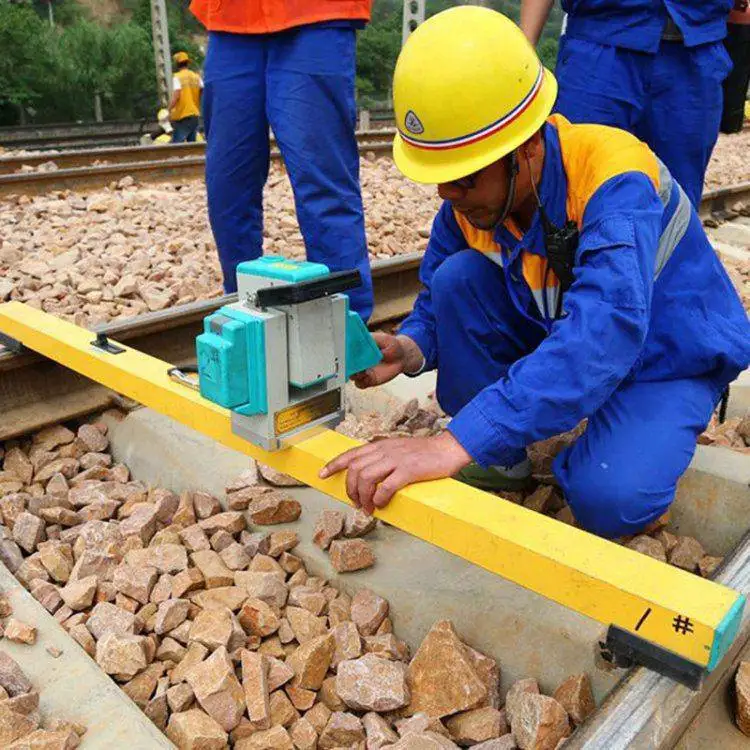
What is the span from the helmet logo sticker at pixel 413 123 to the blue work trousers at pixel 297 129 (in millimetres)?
1254

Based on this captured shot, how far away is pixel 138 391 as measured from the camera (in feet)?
7.93

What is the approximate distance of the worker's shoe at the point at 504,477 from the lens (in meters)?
2.58

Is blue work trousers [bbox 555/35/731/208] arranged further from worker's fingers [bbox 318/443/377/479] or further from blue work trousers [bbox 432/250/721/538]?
worker's fingers [bbox 318/443/377/479]

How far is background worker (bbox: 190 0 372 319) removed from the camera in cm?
317

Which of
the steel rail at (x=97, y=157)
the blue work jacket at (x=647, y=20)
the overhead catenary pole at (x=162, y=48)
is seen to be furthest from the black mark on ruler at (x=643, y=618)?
the overhead catenary pole at (x=162, y=48)

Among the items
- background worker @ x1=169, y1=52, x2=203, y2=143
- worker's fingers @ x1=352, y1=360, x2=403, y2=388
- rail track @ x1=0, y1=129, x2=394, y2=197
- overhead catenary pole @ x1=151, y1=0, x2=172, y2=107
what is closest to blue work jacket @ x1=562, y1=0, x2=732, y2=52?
worker's fingers @ x1=352, y1=360, x2=403, y2=388

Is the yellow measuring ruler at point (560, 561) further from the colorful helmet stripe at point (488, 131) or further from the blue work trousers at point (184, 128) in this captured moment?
the blue work trousers at point (184, 128)

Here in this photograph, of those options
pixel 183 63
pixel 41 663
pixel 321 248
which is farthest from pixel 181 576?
pixel 183 63

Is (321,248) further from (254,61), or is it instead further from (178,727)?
(178,727)

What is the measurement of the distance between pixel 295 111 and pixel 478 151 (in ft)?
4.91

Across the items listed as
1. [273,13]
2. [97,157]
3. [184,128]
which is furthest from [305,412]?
[184,128]

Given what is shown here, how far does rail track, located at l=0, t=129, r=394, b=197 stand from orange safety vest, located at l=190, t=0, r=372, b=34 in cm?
352

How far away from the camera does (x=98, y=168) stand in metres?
6.79

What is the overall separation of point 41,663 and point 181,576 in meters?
0.42
